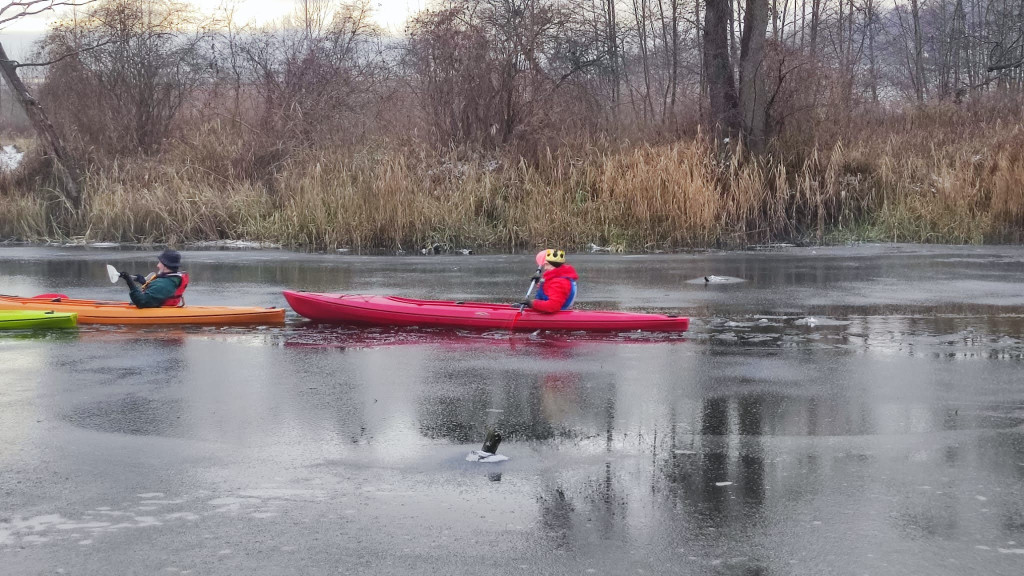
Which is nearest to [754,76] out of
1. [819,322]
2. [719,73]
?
[719,73]

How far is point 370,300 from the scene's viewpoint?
9938mm

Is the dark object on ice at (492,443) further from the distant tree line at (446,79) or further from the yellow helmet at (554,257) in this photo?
the distant tree line at (446,79)

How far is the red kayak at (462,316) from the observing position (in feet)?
30.9

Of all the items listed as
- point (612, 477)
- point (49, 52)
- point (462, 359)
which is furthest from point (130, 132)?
point (612, 477)

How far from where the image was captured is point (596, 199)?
1897cm

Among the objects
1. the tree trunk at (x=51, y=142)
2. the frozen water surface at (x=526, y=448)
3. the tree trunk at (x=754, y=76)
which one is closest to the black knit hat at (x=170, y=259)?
the frozen water surface at (x=526, y=448)

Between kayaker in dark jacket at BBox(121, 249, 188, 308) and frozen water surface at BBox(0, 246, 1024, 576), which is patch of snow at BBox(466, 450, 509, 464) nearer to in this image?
frozen water surface at BBox(0, 246, 1024, 576)

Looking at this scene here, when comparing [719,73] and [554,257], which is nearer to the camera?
[554,257]

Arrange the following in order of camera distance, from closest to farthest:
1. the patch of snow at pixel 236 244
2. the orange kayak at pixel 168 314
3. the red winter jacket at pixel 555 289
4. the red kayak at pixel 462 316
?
the red kayak at pixel 462 316
the red winter jacket at pixel 555 289
the orange kayak at pixel 168 314
the patch of snow at pixel 236 244

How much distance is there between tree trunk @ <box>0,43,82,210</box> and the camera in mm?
21734

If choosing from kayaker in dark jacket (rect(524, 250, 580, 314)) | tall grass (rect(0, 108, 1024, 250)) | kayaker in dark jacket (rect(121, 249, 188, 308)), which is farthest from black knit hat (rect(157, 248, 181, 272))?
tall grass (rect(0, 108, 1024, 250))

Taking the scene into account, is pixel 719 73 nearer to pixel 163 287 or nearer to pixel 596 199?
pixel 596 199

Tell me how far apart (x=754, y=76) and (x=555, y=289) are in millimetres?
12596

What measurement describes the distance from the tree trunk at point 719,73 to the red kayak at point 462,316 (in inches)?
462
